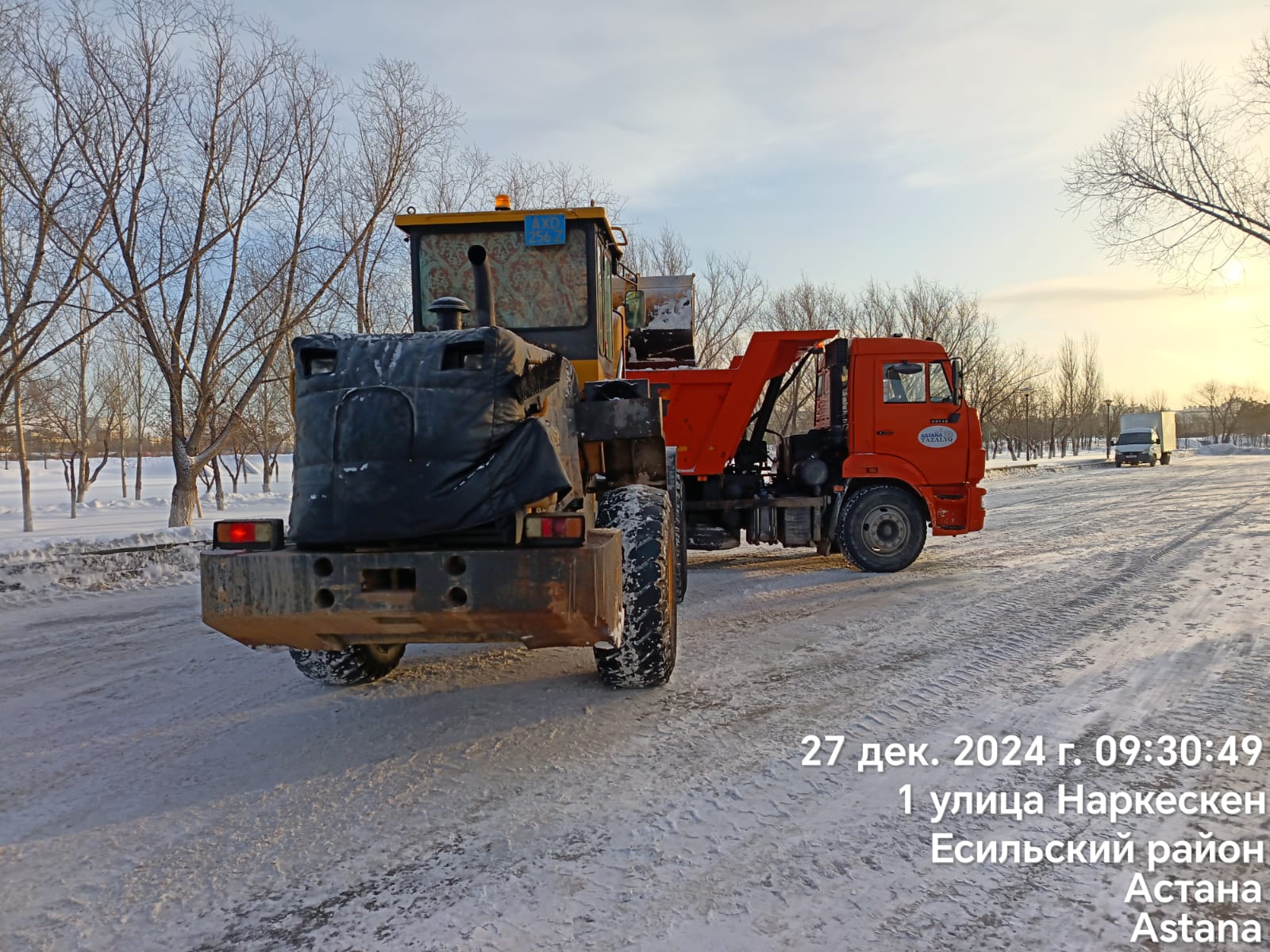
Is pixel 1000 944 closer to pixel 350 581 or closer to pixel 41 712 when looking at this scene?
pixel 350 581

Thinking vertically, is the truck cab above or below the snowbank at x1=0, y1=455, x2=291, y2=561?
above

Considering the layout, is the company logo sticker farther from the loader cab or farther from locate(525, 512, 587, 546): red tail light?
locate(525, 512, 587, 546): red tail light

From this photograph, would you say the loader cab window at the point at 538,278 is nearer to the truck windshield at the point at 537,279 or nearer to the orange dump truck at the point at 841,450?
the truck windshield at the point at 537,279

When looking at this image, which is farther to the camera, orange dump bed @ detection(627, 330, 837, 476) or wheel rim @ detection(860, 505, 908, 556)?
orange dump bed @ detection(627, 330, 837, 476)

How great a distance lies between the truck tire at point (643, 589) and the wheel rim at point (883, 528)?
5.17 metres

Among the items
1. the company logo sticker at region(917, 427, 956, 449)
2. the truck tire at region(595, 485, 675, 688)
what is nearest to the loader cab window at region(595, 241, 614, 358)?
the truck tire at region(595, 485, 675, 688)

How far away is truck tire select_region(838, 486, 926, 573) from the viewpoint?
9.09 m

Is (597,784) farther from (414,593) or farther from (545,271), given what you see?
(545,271)

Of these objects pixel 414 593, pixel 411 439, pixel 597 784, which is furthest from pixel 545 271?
pixel 597 784

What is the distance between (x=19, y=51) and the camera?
1014cm

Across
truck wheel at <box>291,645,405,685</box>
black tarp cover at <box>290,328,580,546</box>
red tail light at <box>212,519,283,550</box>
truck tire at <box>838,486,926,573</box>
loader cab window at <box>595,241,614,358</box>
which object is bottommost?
truck wheel at <box>291,645,405,685</box>

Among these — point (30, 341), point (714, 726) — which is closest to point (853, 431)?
point (714, 726)

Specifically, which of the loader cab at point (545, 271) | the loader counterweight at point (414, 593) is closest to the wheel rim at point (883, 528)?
the loader cab at point (545, 271)

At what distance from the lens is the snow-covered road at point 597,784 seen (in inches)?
99.1
